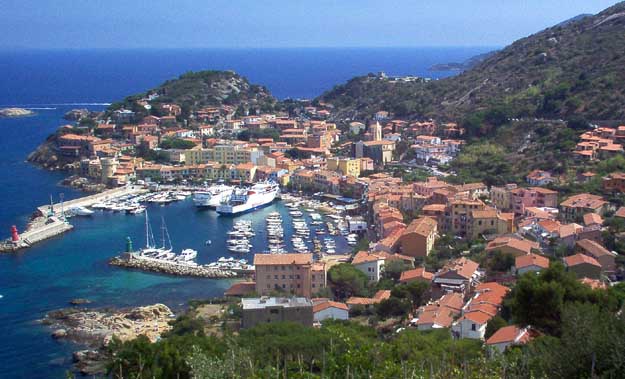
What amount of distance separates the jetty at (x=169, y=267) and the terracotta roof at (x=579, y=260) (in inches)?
283

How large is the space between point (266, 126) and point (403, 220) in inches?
698

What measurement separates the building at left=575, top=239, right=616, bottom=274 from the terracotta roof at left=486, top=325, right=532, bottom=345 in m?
5.01

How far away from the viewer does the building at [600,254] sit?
14716mm

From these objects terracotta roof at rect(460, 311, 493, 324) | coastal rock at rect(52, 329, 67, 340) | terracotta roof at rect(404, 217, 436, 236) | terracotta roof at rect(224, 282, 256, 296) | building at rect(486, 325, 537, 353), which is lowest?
coastal rock at rect(52, 329, 67, 340)

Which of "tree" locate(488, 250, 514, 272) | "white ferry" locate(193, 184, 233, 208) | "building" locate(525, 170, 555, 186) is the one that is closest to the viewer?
"tree" locate(488, 250, 514, 272)

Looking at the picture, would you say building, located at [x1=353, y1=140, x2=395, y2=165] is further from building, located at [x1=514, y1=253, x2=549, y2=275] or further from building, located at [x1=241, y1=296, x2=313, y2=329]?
building, located at [x1=241, y1=296, x2=313, y2=329]

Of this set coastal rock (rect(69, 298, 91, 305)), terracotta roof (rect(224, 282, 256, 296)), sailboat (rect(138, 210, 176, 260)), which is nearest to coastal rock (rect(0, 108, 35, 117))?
sailboat (rect(138, 210, 176, 260))

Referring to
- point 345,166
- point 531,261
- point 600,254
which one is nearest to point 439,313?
point 531,261

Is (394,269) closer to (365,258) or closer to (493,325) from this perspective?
(365,258)

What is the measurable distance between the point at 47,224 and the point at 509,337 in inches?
617

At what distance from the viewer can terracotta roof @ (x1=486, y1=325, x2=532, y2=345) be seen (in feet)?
32.6

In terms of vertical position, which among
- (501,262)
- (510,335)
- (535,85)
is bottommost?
(501,262)

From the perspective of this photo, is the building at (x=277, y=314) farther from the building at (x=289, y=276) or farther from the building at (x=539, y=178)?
the building at (x=539, y=178)

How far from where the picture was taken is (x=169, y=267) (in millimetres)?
18031
